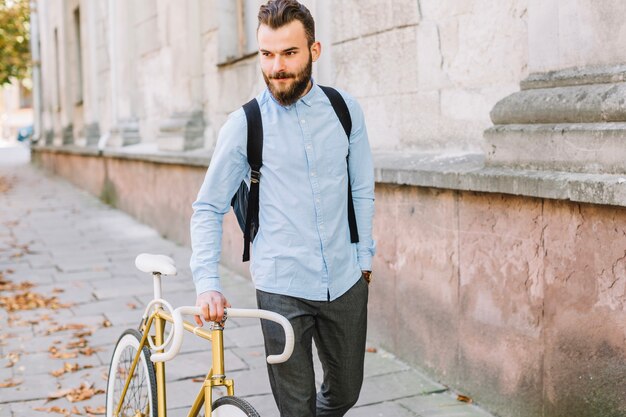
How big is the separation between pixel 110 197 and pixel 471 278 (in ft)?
37.3

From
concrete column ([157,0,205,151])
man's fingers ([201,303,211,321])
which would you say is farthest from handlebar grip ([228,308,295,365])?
concrete column ([157,0,205,151])

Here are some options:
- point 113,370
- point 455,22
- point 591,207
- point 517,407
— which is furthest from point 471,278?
point 113,370

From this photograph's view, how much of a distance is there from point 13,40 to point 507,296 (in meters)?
23.9

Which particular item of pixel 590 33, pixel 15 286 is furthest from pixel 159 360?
pixel 15 286

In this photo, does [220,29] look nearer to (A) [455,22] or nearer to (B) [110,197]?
(A) [455,22]

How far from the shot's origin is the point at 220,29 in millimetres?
9422

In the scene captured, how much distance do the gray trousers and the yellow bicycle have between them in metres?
0.26

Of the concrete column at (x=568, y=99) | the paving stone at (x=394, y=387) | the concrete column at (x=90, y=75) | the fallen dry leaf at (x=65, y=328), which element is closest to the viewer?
the concrete column at (x=568, y=99)

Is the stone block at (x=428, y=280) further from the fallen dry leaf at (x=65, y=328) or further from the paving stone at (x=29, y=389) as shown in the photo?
the fallen dry leaf at (x=65, y=328)

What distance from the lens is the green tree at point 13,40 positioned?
24.5m

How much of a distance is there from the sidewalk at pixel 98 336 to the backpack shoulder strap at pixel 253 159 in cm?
189

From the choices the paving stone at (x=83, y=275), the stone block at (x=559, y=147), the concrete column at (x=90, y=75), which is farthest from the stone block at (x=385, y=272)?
the concrete column at (x=90, y=75)

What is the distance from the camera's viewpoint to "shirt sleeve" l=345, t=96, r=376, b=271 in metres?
3.03

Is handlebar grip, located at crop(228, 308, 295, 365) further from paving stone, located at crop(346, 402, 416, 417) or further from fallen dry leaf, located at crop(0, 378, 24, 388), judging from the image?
fallen dry leaf, located at crop(0, 378, 24, 388)
